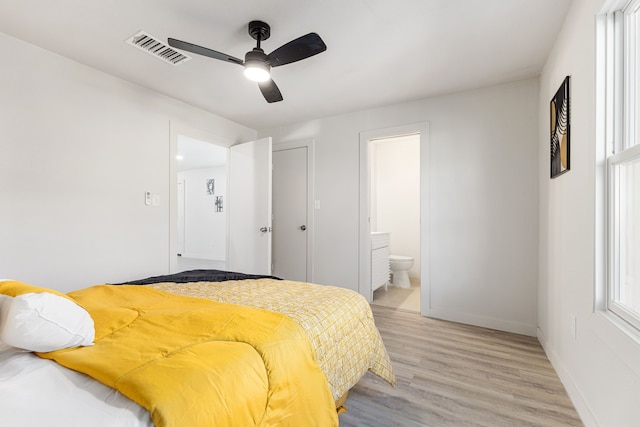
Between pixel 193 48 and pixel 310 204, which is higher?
pixel 193 48

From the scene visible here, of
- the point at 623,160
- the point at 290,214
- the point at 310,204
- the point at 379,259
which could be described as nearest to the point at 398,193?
the point at 379,259

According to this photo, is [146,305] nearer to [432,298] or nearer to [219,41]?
[219,41]

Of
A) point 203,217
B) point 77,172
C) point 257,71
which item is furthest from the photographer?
point 203,217

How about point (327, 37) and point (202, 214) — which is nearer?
point (327, 37)

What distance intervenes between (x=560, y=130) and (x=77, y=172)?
3742 mm

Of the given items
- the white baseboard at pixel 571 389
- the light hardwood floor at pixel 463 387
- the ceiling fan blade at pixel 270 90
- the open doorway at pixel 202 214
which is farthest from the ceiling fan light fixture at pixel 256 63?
the open doorway at pixel 202 214

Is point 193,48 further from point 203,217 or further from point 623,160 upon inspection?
point 203,217

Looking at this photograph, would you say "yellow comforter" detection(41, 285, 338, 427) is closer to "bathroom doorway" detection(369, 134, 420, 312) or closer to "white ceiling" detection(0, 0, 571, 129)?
"white ceiling" detection(0, 0, 571, 129)

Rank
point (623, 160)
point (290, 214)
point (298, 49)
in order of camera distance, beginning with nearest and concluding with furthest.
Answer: point (623, 160) → point (298, 49) → point (290, 214)

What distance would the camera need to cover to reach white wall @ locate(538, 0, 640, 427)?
47.4 inches

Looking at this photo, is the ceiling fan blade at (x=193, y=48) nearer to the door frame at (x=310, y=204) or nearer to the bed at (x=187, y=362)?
the bed at (x=187, y=362)

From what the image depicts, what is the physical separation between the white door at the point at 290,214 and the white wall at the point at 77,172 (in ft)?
4.94

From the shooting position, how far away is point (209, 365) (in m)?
0.85

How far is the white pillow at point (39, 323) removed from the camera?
80 cm
